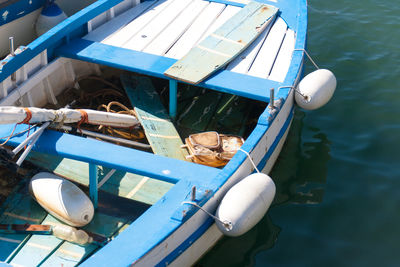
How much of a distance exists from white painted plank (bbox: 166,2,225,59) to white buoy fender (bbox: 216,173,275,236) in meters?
2.34

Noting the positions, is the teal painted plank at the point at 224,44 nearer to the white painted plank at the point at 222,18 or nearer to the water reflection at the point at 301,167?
the white painted plank at the point at 222,18

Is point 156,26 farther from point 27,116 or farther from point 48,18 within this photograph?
point 27,116

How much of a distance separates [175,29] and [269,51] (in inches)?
50.7

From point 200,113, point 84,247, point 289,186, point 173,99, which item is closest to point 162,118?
point 173,99

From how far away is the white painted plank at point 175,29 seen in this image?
684cm

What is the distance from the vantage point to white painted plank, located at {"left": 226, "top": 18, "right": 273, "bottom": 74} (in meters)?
6.58

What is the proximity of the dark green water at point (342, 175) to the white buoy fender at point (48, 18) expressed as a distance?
158 inches

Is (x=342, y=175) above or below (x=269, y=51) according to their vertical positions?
below

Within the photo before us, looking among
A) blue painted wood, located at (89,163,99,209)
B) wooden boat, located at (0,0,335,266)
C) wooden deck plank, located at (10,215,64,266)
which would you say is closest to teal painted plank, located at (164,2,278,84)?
wooden boat, located at (0,0,335,266)

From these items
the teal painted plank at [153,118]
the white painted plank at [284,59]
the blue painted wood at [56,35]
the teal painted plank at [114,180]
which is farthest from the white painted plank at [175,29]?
the teal painted plank at [114,180]

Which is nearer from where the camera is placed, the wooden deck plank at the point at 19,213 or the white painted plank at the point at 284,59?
the wooden deck plank at the point at 19,213

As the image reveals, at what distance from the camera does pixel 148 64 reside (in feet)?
21.3

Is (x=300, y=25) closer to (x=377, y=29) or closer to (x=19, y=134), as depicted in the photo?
(x=377, y=29)

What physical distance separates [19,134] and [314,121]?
4351mm
